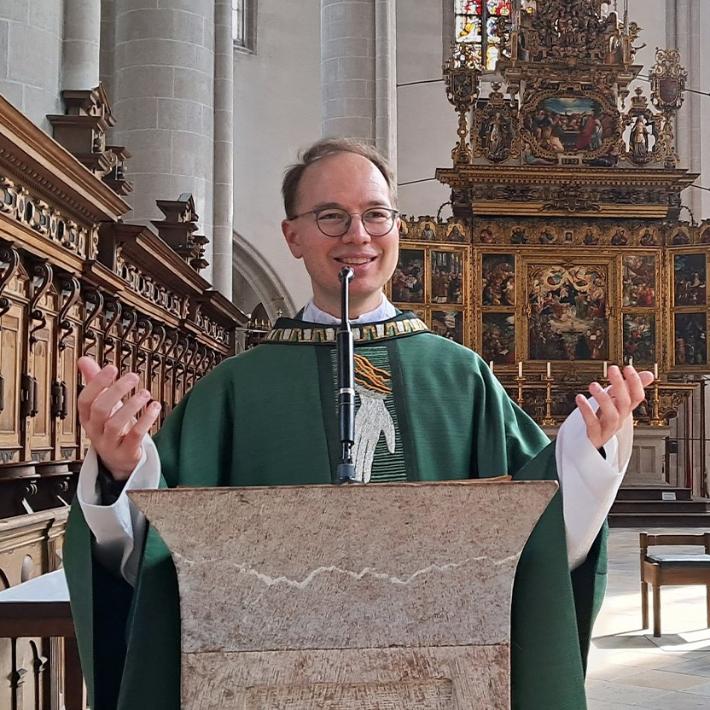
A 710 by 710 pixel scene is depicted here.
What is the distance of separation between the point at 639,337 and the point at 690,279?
1.20 meters

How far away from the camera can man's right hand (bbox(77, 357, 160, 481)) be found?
1.75 metres

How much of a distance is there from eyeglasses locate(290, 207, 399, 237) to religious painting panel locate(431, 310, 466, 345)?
16.0 meters

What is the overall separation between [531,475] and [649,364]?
16996 millimetres

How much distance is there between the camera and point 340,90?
18.7m

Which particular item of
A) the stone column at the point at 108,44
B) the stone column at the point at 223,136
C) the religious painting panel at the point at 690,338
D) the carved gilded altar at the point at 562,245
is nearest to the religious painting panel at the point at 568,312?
the carved gilded altar at the point at 562,245

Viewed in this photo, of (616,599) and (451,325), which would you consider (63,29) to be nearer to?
(616,599)

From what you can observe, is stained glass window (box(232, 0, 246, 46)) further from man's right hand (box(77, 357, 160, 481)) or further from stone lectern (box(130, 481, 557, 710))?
stone lectern (box(130, 481, 557, 710))

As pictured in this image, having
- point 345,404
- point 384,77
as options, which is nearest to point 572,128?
point 384,77

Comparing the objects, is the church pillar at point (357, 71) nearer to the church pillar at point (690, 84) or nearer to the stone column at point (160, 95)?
the stone column at point (160, 95)

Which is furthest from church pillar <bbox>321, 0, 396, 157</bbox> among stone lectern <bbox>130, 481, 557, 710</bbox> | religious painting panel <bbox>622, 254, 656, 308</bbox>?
stone lectern <bbox>130, 481, 557, 710</bbox>

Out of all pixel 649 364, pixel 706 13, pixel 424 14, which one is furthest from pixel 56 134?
pixel 706 13

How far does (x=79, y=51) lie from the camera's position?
8820mm

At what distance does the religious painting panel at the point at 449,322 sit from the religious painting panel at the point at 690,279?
3.47 m

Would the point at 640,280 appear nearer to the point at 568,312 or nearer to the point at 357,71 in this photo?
the point at 568,312
